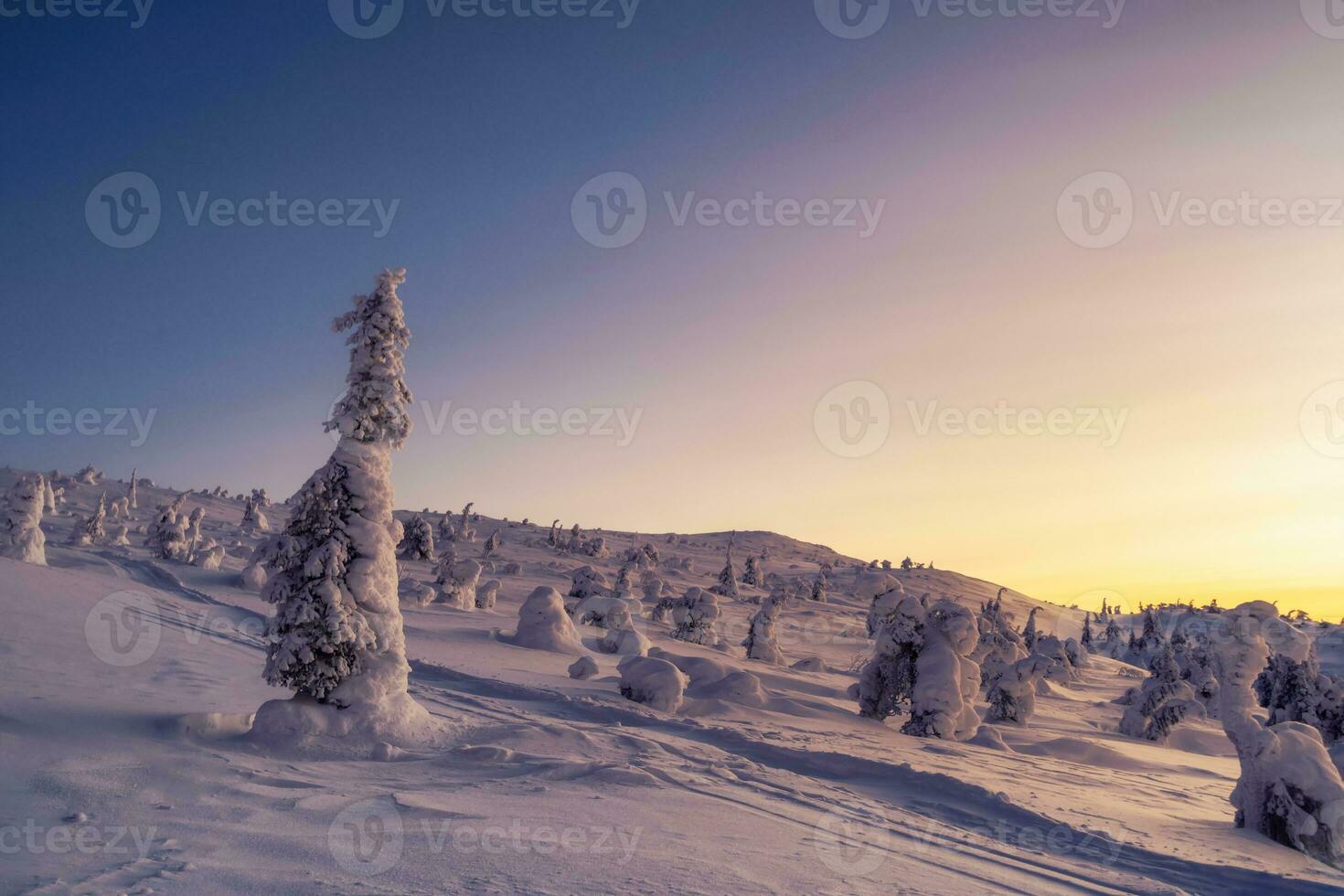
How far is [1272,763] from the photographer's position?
Result: 495 inches

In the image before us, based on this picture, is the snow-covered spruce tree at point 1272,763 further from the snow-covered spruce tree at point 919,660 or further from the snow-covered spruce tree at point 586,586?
the snow-covered spruce tree at point 586,586

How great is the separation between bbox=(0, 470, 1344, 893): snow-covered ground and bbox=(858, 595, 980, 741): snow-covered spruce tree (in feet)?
4.49

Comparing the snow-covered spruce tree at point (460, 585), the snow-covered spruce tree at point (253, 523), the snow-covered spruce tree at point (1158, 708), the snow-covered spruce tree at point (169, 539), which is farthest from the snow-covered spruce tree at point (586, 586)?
the snow-covered spruce tree at point (253, 523)

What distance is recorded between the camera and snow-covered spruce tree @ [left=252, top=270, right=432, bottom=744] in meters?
10.2

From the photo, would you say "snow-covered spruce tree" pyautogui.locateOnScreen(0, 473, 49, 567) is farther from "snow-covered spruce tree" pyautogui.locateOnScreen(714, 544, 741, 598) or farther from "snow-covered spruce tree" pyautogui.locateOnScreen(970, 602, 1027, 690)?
"snow-covered spruce tree" pyautogui.locateOnScreen(714, 544, 741, 598)

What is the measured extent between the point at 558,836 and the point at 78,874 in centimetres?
354

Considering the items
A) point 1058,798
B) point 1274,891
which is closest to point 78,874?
point 1274,891

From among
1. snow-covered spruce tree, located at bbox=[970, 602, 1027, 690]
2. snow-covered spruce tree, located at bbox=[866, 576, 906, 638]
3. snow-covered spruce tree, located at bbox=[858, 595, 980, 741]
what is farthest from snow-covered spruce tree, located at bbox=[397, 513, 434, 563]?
snow-covered spruce tree, located at bbox=[866, 576, 906, 638]

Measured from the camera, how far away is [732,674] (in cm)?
2177

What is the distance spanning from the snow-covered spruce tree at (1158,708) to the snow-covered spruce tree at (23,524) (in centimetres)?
4560

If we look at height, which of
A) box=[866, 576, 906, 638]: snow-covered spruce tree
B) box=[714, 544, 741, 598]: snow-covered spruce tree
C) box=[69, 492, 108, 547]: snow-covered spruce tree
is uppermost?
box=[866, 576, 906, 638]: snow-covered spruce tree

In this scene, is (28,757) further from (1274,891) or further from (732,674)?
(732,674)

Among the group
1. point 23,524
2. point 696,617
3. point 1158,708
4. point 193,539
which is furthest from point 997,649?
point 193,539

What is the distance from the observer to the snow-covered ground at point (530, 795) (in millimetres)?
5758
